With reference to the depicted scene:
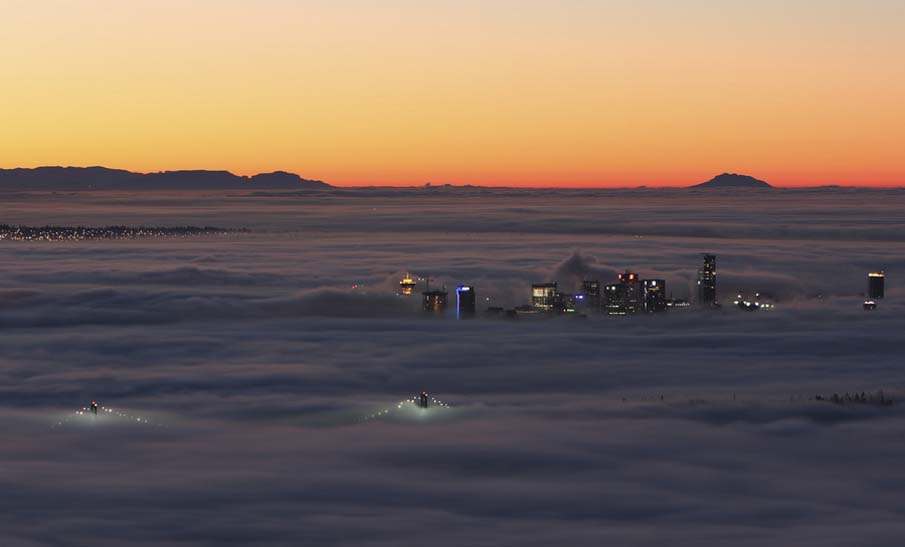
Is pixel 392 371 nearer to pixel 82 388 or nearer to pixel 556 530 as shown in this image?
pixel 82 388

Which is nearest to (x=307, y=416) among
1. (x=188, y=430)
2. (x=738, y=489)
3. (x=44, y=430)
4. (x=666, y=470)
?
(x=188, y=430)

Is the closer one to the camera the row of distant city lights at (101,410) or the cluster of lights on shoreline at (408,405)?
the row of distant city lights at (101,410)

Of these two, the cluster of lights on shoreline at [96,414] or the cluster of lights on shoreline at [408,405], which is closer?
the cluster of lights on shoreline at [96,414]

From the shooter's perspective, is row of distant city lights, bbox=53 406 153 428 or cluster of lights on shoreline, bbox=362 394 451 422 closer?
row of distant city lights, bbox=53 406 153 428

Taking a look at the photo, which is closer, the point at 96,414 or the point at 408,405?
the point at 96,414

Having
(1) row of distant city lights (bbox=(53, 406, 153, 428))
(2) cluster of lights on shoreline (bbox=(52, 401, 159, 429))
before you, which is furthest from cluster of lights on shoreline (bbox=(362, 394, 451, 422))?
(2) cluster of lights on shoreline (bbox=(52, 401, 159, 429))

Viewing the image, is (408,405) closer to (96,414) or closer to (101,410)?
(101,410)

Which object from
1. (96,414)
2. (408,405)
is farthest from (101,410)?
(408,405)

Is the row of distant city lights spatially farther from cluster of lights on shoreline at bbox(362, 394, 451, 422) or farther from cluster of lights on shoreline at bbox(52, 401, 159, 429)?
cluster of lights on shoreline at bbox(362, 394, 451, 422)

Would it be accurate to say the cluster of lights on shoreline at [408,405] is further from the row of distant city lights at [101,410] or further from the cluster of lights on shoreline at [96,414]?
the cluster of lights on shoreline at [96,414]

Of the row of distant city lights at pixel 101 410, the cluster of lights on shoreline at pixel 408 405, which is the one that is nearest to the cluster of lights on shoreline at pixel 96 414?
the row of distant city lights at pixel 101 410

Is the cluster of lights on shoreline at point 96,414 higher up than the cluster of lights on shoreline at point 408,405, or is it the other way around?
the cluster of lights on shoreline at point 96,414
